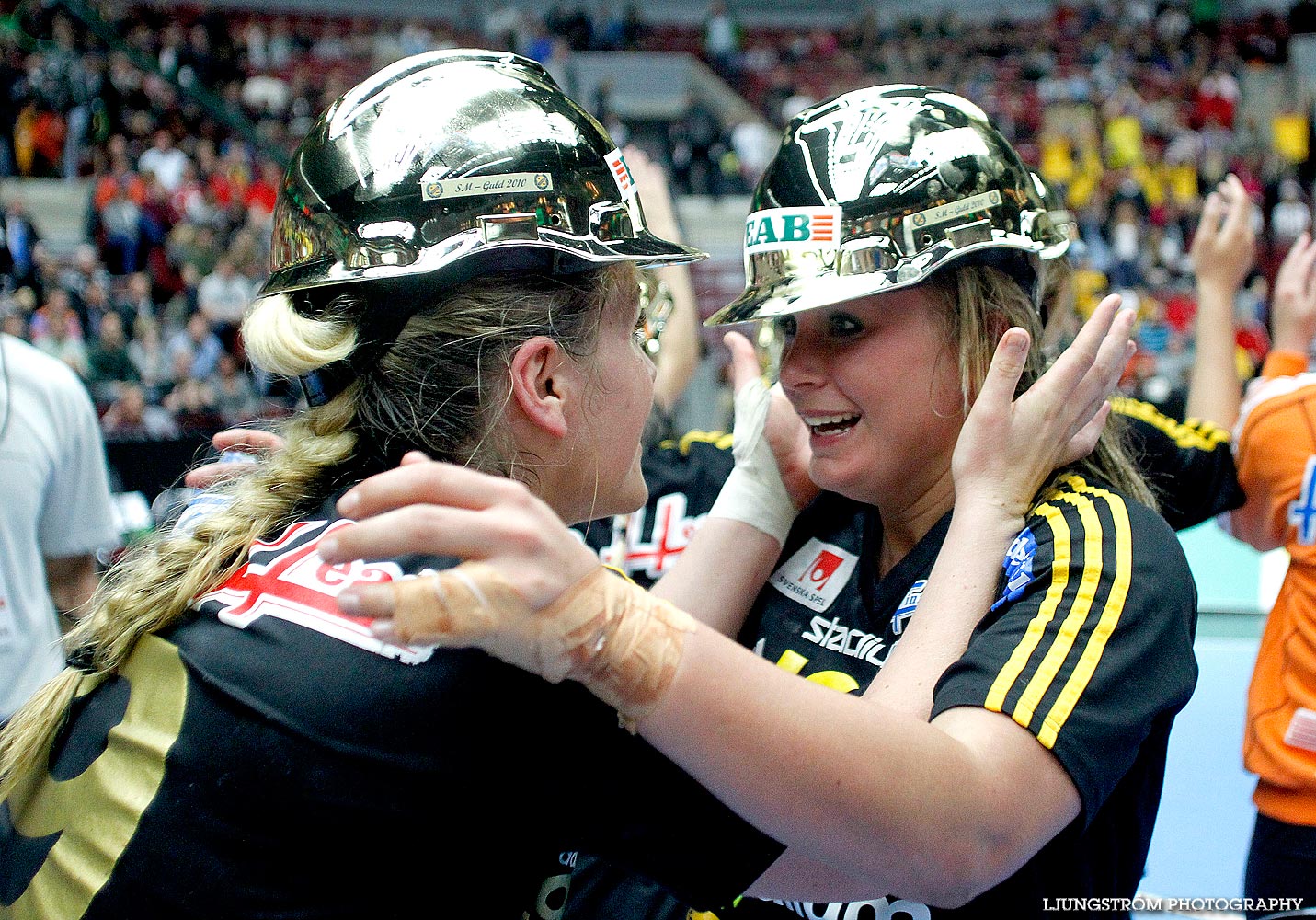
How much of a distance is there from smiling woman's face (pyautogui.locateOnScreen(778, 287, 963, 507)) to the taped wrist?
92 centimetres

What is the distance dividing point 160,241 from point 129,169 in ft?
7.48

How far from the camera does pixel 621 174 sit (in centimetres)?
168

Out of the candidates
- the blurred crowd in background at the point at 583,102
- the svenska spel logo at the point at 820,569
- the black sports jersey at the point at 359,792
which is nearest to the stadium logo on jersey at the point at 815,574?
the svenska spel logo at the point at 820,569

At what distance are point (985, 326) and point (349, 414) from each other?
1.12 metres

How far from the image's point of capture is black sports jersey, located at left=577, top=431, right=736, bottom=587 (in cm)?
338

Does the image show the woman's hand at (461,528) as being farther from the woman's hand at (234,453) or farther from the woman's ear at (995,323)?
the woman's ear at (995,323)

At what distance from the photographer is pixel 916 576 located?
6.57ft

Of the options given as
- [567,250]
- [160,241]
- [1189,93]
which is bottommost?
[160,241]

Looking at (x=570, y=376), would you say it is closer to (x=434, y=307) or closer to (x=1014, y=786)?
(x=434, y=307)

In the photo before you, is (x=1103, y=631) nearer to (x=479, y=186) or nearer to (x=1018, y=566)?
(x=1018, y=566)

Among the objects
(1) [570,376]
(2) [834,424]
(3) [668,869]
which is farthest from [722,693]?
(2) [834,424]

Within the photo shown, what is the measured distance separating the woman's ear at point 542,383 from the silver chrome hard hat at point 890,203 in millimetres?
539

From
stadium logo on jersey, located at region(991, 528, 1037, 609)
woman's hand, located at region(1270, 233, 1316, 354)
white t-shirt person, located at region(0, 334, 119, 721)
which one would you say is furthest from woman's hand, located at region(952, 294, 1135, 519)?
white t-shirt person, located at region(0, 334, 119, 721)

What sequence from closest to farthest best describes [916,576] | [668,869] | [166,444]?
[668,869]
[916,576]
[166,444]
